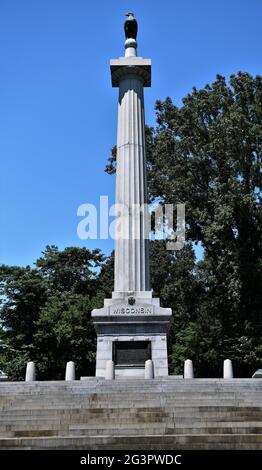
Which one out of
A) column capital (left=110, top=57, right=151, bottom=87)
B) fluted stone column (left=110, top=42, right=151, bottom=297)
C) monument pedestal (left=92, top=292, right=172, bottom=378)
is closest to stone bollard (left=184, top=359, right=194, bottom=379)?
monument pedestal (left=92, top=292, right=172, bottom=378)

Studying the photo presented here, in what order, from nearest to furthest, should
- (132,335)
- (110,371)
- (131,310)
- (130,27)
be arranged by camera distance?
(110,371), (132,335), (131,310), (130,27)

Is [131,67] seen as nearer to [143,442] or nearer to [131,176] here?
[131,176]

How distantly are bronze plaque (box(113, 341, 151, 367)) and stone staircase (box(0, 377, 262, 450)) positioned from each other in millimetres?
3968

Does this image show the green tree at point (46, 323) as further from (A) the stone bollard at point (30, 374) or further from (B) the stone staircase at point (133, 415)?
(B) the stone staircase at point (133, 415)

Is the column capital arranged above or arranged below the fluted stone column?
above

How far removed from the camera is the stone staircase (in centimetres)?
1103

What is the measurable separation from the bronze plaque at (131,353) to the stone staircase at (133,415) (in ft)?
13.0

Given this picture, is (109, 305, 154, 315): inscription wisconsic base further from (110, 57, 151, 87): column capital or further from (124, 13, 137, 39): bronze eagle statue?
(124, 13, 137, 39): bronze eagle statue

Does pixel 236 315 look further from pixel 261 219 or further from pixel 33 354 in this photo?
pixel 33 354

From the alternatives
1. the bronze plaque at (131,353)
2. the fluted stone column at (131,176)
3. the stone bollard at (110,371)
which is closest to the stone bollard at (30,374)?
the stone bollard at (110,371)

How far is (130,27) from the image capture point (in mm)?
26828

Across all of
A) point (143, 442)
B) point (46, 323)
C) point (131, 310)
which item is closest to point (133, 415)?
point (143, 442)

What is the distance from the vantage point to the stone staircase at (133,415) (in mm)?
11031

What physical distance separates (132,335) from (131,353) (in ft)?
2.26
